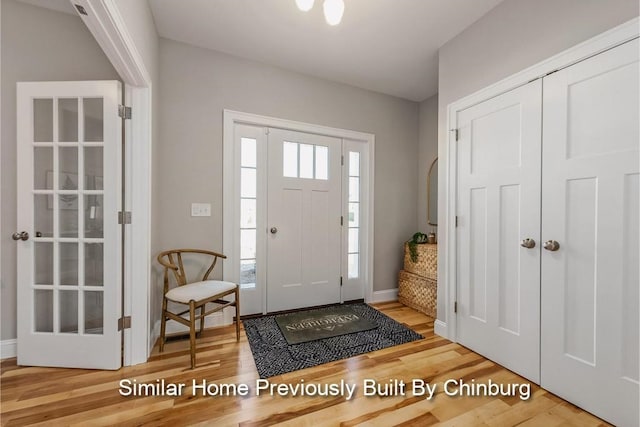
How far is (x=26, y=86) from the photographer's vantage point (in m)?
1.77

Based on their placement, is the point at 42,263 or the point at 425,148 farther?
the point at 425,148

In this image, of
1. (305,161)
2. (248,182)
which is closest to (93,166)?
(248,182)

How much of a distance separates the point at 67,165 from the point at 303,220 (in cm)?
196

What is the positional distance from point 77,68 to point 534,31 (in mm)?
Answer: 3237

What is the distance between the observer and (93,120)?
71.1 inches

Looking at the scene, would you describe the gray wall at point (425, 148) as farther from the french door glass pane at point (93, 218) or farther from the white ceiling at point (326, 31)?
the french door glass pane at point (93, 218)

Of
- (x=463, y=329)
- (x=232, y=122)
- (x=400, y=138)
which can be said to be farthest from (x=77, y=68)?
(x=463, y=329)

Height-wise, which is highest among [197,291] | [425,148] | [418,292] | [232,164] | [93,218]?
[425,148]

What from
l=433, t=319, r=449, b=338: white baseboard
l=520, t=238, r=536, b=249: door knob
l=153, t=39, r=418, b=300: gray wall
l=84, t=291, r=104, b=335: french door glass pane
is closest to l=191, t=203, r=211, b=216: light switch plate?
l=153, t=39, r=418, b=300: gray wall

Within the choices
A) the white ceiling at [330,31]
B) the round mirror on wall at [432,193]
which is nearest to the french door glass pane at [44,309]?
the white ceiling at [330,31]

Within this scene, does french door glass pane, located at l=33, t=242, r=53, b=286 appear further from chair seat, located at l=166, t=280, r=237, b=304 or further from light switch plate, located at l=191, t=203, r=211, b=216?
light switch plate, located at l=191, t=203, r=211, b=216

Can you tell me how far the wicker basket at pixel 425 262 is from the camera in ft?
9.08

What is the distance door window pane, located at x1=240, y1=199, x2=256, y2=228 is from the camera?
2.68 metres

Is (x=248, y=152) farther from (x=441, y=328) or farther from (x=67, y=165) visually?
(x=441, y=328)
